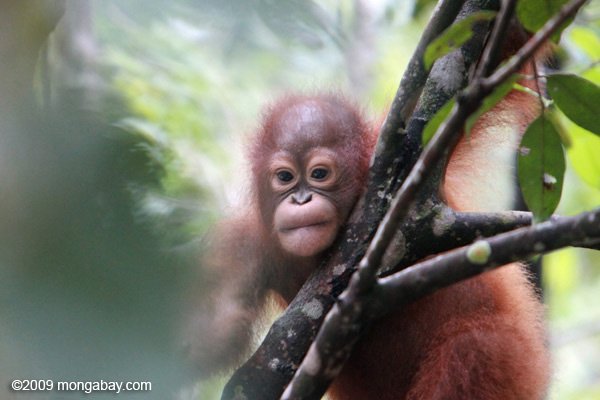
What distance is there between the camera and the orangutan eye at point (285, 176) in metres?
4.51

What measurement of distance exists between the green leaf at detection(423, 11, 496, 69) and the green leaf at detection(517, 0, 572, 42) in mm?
177

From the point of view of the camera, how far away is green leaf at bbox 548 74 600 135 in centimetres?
242

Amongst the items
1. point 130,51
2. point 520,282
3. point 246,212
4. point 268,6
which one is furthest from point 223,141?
point 268,6

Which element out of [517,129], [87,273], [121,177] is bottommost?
[517,129]

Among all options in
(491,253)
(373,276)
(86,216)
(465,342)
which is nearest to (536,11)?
(491,253)

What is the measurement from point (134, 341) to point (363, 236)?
145 cm

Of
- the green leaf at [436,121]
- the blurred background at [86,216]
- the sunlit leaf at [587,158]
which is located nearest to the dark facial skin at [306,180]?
the blurred background at [86,216]

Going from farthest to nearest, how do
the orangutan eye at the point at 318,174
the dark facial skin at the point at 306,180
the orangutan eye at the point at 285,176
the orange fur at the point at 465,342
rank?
the orangutan eye at the point at 285,176 → the orangutan eye at the point at 318,174 → the dark facial skin at the point at 306,180 → the orange fur at the point at 465,342

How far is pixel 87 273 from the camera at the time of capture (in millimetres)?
1935

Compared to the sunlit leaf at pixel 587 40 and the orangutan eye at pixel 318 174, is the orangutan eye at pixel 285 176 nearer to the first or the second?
the orangutan eye at pixel 318 174

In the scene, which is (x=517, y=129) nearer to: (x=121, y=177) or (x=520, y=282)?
(x=520, y=282)

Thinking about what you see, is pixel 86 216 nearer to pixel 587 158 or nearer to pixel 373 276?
pixel 373 276

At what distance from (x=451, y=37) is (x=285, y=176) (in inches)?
91.9

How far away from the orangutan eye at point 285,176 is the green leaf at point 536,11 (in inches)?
90.4
